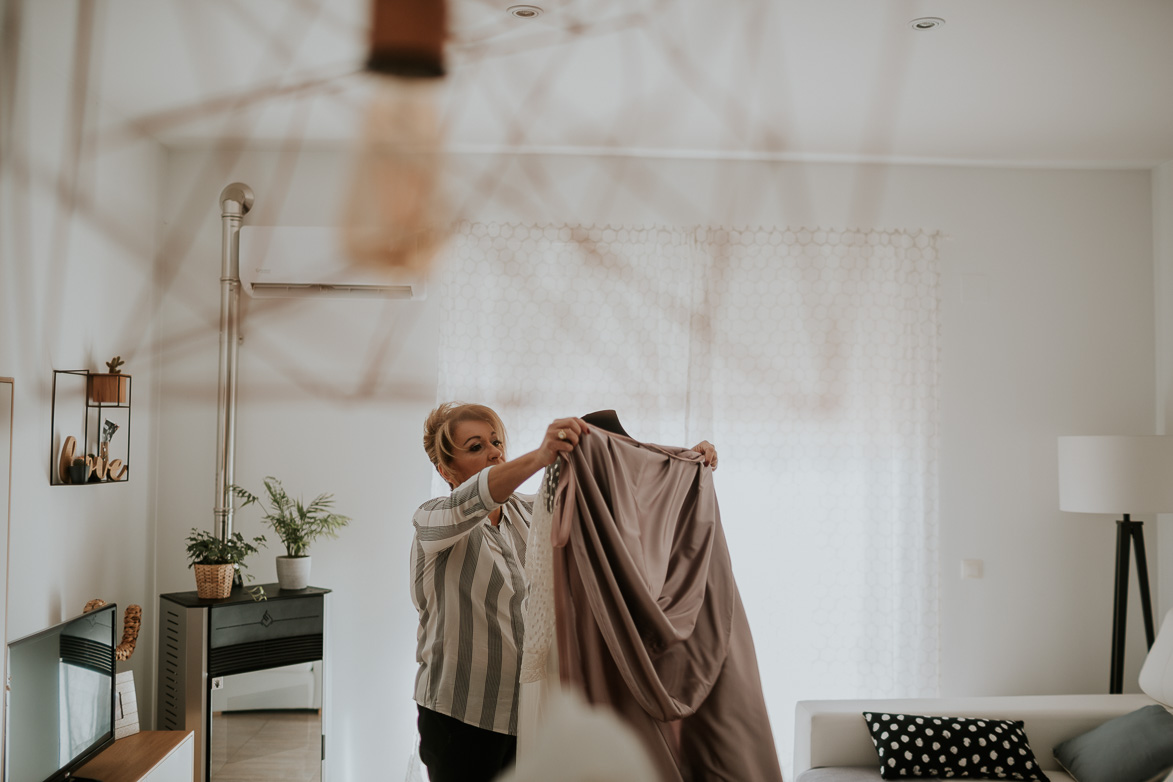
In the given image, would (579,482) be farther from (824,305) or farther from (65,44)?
(824,305)

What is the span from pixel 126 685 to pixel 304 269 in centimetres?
171

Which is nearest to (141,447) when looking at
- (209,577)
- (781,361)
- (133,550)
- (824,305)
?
(133,550)

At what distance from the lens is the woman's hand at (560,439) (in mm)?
812

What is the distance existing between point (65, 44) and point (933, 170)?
236 centimetres

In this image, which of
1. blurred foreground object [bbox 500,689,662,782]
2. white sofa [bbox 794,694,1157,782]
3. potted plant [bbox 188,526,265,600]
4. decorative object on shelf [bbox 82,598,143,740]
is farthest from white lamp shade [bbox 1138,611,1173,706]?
decorative object on shelf [bbox 82,598,143,740]

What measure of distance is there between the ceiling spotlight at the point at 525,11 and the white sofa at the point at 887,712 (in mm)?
1924

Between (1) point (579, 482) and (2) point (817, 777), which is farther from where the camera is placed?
(2) point (817, 777)

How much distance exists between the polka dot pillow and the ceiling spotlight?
1.90 m

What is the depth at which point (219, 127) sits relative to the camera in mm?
567

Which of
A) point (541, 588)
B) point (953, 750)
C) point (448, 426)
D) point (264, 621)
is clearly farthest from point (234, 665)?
point (953, 750)

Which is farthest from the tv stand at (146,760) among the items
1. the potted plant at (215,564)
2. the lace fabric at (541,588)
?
the lace fabric at (541,588)

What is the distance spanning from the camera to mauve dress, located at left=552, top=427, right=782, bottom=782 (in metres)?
0.67

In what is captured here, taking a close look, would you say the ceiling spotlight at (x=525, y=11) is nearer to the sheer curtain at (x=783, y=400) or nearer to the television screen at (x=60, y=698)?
the television screen at (x=60, y=698)

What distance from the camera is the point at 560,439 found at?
2.68ft
